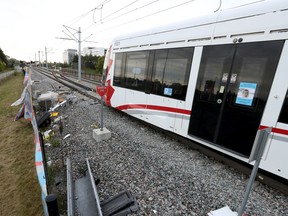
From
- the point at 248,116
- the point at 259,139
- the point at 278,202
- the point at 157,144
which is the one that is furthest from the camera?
the point at 157,144

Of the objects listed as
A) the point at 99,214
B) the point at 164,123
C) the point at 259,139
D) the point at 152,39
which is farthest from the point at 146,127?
the point at 259,139

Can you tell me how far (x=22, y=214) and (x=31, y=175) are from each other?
1.21 metres

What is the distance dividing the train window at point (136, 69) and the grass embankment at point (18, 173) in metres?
4.21

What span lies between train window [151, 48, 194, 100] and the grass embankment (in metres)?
4.20

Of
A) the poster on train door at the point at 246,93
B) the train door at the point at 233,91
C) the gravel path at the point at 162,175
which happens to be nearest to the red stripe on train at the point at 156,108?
the train door at the point at 233,91

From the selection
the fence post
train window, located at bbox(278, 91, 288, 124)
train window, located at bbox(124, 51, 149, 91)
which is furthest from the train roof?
the fence post

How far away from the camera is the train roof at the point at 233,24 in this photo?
2.94 m

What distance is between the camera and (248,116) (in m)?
3.37

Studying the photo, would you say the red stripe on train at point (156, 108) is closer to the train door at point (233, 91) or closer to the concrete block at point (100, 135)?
the train door at point (233, 91)

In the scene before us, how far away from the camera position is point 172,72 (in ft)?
Answer: 16.0

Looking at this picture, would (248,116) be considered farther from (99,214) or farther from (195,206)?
(99,214)

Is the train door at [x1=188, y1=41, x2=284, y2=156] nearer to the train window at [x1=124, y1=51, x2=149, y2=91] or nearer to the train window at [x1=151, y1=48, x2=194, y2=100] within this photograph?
the train window at [x1=151, y1=48, x2=194, y2=100]

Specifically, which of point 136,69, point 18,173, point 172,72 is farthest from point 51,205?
point 136,69

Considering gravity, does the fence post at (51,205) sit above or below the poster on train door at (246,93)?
below
